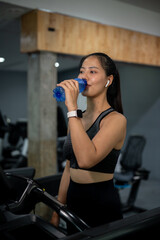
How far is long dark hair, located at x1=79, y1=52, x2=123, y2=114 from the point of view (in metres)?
1.33

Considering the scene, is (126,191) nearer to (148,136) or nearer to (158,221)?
(148,136)

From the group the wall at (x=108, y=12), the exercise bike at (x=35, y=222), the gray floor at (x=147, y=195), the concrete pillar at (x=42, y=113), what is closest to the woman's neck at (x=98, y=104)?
the exercise bike at (x=35, y=222)

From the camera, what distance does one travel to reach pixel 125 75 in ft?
22.9

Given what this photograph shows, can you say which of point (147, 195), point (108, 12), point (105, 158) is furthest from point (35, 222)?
point (147, 195)

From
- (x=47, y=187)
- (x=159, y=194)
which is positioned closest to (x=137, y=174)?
(x=159, y=194)

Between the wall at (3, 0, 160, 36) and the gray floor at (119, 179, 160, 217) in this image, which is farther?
the gray floor at (119, 179, 160, 217)

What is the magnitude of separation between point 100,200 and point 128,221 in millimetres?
237

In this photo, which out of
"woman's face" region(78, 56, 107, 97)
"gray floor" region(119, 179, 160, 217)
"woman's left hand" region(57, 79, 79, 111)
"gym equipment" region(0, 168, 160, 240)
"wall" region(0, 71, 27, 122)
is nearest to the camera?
"gym equipment" region(0, 168, 160, 240)

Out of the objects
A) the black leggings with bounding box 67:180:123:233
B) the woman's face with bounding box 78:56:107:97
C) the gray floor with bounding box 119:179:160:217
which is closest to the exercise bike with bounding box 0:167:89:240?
the black leggings with bounding box 67:180:123:233

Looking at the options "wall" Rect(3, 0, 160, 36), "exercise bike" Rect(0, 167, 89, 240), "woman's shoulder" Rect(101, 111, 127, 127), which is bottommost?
"exercise bike" Rect(0, 167, 89, 240)

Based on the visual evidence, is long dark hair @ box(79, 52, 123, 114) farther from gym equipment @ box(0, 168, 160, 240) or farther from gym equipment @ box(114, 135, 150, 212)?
gym equipment @ box(114, 135, 150, 212)

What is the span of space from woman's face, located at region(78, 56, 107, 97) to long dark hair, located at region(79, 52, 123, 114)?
0.03 m

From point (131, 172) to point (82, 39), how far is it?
6.74ft

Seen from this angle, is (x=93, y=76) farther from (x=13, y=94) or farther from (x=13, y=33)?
(x=13, y=94)
